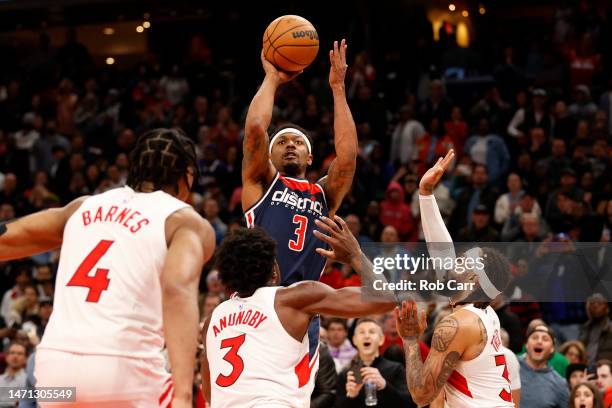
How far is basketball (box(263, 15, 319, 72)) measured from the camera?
6.66 metres

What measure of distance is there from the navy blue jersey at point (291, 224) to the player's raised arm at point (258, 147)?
6 centimetres

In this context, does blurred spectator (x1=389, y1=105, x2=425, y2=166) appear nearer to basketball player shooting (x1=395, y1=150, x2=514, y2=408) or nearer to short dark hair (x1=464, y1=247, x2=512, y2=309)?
A: short dark hair (x1=464, y1=247, x2=512, y2=309)

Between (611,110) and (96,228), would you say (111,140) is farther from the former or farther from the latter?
(96,228)

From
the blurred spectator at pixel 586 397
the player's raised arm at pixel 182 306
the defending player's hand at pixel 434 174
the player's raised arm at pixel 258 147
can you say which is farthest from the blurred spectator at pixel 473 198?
the player's raised arm at pixel 182 306

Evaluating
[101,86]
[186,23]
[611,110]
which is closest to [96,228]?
[611,110]

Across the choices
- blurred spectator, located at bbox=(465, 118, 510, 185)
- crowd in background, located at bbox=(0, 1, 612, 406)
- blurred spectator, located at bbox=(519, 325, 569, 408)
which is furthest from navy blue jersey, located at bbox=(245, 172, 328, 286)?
blurred spectator, located at bbox=(465, 118, 510, 185)

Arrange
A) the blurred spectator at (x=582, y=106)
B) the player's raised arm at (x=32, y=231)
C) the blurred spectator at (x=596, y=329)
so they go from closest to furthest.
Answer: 1. the player's raised arm at (x=32, y=231)
2. the blurred spectator at (x=596, y=329)
3. the blurred spectator at (x=582, y=106)

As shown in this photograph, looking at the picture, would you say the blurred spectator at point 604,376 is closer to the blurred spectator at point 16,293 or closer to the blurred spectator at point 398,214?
the blurred spectator at point 398,214

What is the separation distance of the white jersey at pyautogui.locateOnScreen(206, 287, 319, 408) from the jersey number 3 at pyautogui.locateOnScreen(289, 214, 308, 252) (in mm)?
1189

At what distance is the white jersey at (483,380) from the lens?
6055 mm

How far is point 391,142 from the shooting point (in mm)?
16016

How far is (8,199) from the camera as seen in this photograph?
16.0 m

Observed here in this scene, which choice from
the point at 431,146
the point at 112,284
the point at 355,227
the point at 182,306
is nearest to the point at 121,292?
the point at 112,284

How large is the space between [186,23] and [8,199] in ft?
25.7
